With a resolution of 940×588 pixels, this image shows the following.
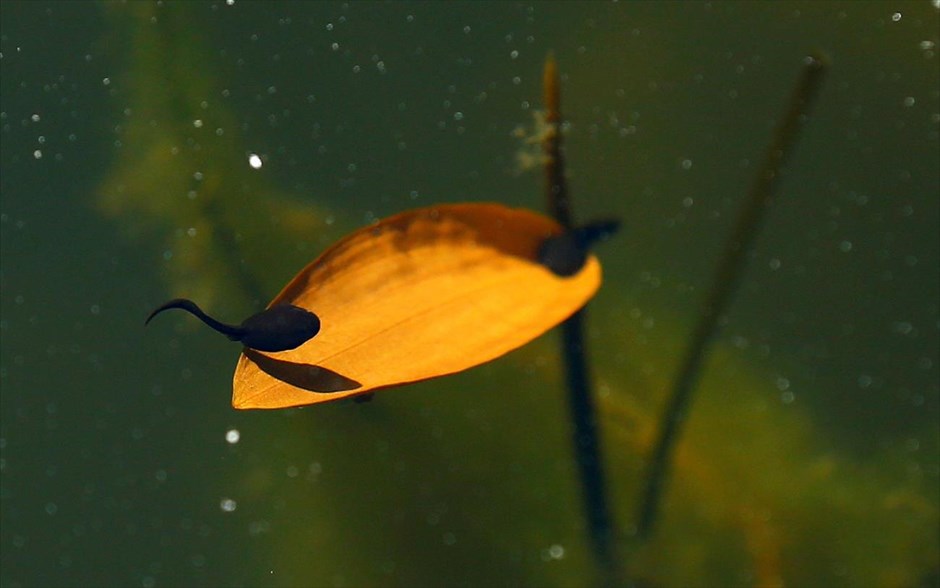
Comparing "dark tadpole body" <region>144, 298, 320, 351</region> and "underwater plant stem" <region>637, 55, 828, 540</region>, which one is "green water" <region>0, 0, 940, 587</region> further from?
"dark tadpole body" <region>144, 298, 320, 351</region>

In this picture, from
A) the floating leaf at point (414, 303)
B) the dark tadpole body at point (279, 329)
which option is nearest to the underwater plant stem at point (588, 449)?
the floating leaf at point (414, 303)

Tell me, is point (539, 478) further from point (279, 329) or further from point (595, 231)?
point (279, 329)

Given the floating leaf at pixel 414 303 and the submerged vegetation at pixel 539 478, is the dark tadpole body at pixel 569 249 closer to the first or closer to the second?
the floating leaf at pixel 414 303

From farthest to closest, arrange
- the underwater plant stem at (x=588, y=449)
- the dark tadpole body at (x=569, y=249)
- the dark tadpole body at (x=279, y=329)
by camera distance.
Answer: the underwater plant stem at (x=588, y=449) < the dark tadpole body at (x=569, y=249) < the dark tadpole body at (x=279, y=329)

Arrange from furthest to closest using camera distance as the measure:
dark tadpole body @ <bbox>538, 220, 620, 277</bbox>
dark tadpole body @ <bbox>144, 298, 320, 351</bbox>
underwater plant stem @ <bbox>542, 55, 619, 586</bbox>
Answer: underwater plant stem @ <bbox>542, 55, 619, 586</bbox> < dark tadpole body @ <bbox>538, 220, 620, 277</bbox> < dark tadpole body @ <bbox>144, 298, 320, 351</bbox>

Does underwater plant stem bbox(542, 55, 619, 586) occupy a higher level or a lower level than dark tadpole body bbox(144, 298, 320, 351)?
lower

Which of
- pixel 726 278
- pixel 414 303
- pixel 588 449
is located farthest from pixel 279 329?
pixel 726 278

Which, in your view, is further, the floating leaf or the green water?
the green water

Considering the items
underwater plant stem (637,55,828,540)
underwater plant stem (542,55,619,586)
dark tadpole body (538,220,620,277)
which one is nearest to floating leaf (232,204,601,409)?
dark tadpole body (538,220,620,277)
